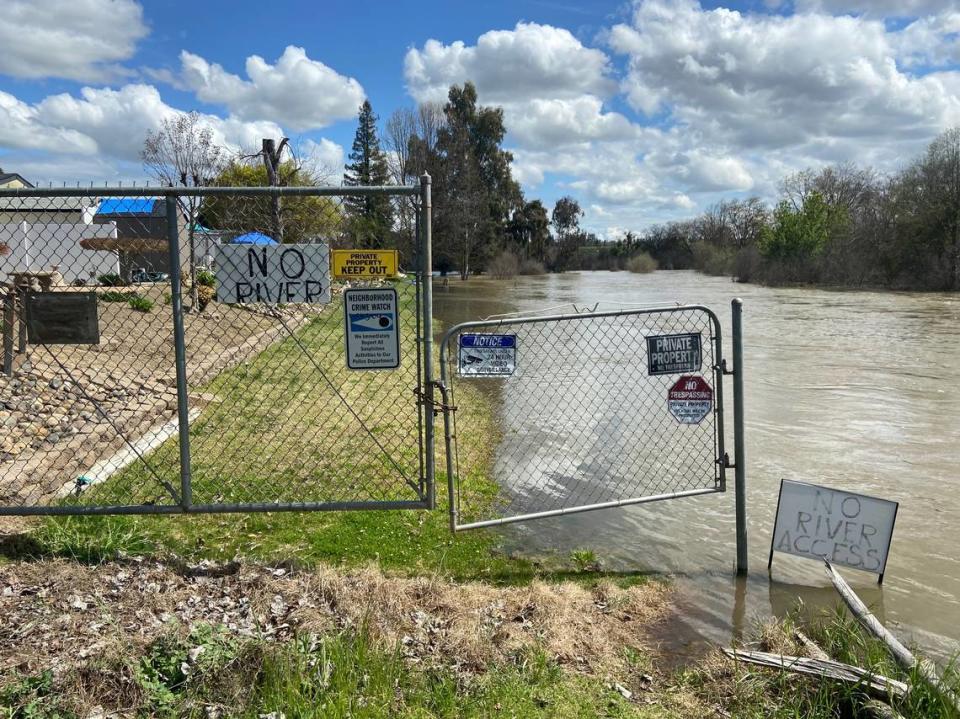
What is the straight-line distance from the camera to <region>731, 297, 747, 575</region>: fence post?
4449 millimetres

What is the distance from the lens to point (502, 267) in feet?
232

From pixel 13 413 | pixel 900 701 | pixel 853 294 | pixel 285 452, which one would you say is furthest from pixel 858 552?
pixel 853 294

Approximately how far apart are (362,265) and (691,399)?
2429 mm

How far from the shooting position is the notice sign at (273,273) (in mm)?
4238

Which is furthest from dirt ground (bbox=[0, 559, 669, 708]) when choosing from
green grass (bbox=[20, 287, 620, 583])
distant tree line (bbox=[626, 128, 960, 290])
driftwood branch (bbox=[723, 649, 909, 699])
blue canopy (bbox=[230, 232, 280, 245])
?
distant tree line (bbox=[626, 128, 960, 290])

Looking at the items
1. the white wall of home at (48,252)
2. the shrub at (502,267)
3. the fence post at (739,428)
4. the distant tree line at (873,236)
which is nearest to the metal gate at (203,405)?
the white wall of home at (48,252)

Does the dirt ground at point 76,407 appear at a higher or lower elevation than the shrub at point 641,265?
lower

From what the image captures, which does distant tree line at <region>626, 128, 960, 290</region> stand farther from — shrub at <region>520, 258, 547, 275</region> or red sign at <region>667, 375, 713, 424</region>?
→ red sign at <region>667, 375, 713, 424</region>

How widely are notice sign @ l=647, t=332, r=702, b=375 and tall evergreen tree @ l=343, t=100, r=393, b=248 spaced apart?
197 centimetres

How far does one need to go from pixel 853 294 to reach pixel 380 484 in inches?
1697

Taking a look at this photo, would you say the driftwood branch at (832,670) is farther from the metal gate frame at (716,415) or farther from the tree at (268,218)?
the tree at (268,218)

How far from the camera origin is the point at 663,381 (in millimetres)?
12422

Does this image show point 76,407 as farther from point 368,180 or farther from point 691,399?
point 368,180

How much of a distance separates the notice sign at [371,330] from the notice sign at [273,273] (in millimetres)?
191
